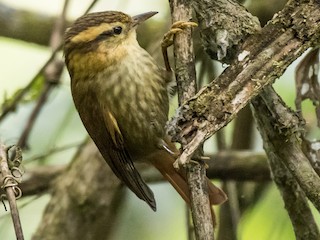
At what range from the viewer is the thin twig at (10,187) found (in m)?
1.95

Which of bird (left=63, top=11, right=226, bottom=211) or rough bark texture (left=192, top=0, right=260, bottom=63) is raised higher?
Answer: rough bark texture (left=192, top=0, right=260, bottom=63)

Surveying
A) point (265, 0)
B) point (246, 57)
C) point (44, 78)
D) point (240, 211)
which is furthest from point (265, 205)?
point (246, 57)

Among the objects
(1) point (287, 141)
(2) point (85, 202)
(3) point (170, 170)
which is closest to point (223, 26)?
(1) point (287, 141)

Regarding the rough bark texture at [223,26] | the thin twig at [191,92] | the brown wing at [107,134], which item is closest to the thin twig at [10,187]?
the thin twig at [191,92]

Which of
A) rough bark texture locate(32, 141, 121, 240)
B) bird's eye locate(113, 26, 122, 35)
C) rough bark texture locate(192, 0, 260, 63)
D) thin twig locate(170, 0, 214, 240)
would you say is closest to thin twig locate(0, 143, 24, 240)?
thin twig locate(170, 0, 214, 240)

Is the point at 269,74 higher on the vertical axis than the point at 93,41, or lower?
higher

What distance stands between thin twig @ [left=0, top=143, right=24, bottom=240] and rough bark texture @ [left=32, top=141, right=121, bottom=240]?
1.18 m

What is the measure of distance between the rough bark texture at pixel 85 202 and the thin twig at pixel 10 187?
3.88ft

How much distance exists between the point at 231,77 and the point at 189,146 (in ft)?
0.71

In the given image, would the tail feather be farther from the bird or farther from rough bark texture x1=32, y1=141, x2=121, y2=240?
rough bark texture x1=32, y1=141, x2=121, y2=240

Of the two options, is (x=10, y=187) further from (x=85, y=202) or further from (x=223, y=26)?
(x=85, y=202)

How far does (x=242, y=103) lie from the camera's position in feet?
6.62

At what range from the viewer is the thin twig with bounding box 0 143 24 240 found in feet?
6.39

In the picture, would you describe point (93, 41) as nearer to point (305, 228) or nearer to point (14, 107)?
point (14, 107)
